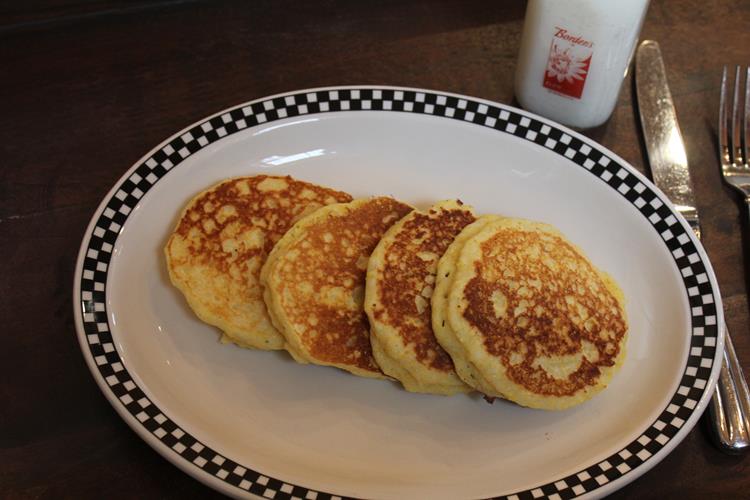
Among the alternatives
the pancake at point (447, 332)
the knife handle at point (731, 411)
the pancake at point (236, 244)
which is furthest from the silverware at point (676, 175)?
the pancake at point (236, 244)

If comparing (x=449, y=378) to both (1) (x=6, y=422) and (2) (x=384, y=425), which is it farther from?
(1) (x=6, y=422)

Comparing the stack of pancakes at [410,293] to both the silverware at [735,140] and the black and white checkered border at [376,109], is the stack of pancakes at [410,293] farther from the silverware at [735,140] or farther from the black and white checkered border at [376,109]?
the silverware at [735,140]

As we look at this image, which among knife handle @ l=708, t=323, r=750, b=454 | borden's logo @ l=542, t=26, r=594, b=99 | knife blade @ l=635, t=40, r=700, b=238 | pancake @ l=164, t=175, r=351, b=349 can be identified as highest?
borden's logo @ l=542, t=26, r=594, b=99

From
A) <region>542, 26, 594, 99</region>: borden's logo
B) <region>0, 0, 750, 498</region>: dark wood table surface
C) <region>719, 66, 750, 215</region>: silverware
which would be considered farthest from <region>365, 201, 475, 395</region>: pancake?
<region>719, 66, 750, 215</region>: silverware

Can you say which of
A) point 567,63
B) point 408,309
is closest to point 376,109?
point 567,63

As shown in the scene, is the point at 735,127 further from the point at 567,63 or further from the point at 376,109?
the point at 376,109

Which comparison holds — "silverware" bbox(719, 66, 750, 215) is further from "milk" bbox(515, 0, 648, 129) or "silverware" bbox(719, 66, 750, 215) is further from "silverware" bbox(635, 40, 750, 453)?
"milk" bbox(515, 0, 648, 129)
